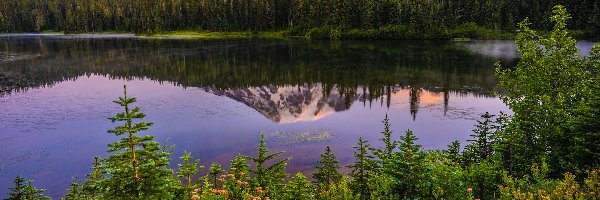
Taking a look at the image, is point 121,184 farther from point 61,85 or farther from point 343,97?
point 61,85

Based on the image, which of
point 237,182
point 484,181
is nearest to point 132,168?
point 237,182

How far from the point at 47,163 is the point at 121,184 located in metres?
25.7

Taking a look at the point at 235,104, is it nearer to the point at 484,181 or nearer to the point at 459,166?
the point at 459,166

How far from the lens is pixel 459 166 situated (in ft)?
61.7

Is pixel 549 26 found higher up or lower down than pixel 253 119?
higher up

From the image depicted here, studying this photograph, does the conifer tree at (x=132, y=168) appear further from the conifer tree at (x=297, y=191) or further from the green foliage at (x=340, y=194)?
the green foliage at (x=340, y=194)

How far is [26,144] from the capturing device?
3975cm

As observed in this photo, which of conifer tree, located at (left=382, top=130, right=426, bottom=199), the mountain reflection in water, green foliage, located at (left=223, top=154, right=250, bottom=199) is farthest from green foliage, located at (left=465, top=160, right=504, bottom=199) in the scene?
the mountain reflection in water

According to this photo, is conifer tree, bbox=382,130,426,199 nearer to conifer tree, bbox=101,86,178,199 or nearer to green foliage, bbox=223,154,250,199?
green foliage, bbox=223,154,250,199

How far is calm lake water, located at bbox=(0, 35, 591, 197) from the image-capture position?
3734cm

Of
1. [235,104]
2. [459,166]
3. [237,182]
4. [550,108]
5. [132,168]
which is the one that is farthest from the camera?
[235,104]

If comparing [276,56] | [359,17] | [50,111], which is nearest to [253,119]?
[50,111]

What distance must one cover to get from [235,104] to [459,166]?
130 feet

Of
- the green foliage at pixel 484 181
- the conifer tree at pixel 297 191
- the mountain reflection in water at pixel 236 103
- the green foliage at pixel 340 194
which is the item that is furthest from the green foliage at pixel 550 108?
the mountain reflection in water at pixel 236 103
